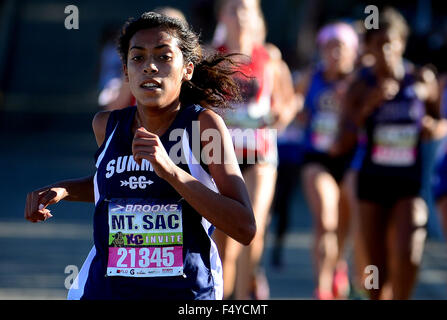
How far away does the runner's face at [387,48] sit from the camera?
6418 mm

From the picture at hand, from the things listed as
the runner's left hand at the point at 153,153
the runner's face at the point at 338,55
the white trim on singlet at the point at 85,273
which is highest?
the runner's face at the point at 338,55

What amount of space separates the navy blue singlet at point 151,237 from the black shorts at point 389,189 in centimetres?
279

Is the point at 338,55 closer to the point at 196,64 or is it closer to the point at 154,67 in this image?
the point at 196,64

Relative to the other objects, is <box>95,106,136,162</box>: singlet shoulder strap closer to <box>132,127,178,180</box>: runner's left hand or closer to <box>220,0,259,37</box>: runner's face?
<box>132,127,178,180</box>: runner's left hand

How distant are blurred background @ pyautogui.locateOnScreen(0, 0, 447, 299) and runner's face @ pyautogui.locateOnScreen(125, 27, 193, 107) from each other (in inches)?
141

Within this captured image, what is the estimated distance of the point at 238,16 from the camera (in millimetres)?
6805

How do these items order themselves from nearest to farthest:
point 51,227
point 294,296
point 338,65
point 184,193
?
point 184,193, point 294,296, point 338,65, point 51,227

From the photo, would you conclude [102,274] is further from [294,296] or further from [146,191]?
[294,296]

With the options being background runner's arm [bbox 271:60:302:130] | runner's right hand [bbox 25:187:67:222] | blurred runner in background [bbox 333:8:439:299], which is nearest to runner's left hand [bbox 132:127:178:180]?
runner's right hand [bbox 25:187:67:222]

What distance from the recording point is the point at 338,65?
8.34 metres

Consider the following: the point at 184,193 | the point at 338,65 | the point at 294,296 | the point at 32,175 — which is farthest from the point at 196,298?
the point at 32,175

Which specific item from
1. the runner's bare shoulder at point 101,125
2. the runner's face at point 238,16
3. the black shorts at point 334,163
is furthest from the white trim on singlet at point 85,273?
the black shorts at point 334,163

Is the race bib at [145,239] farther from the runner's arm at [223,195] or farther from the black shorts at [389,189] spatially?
the black shorts at [389,189]
